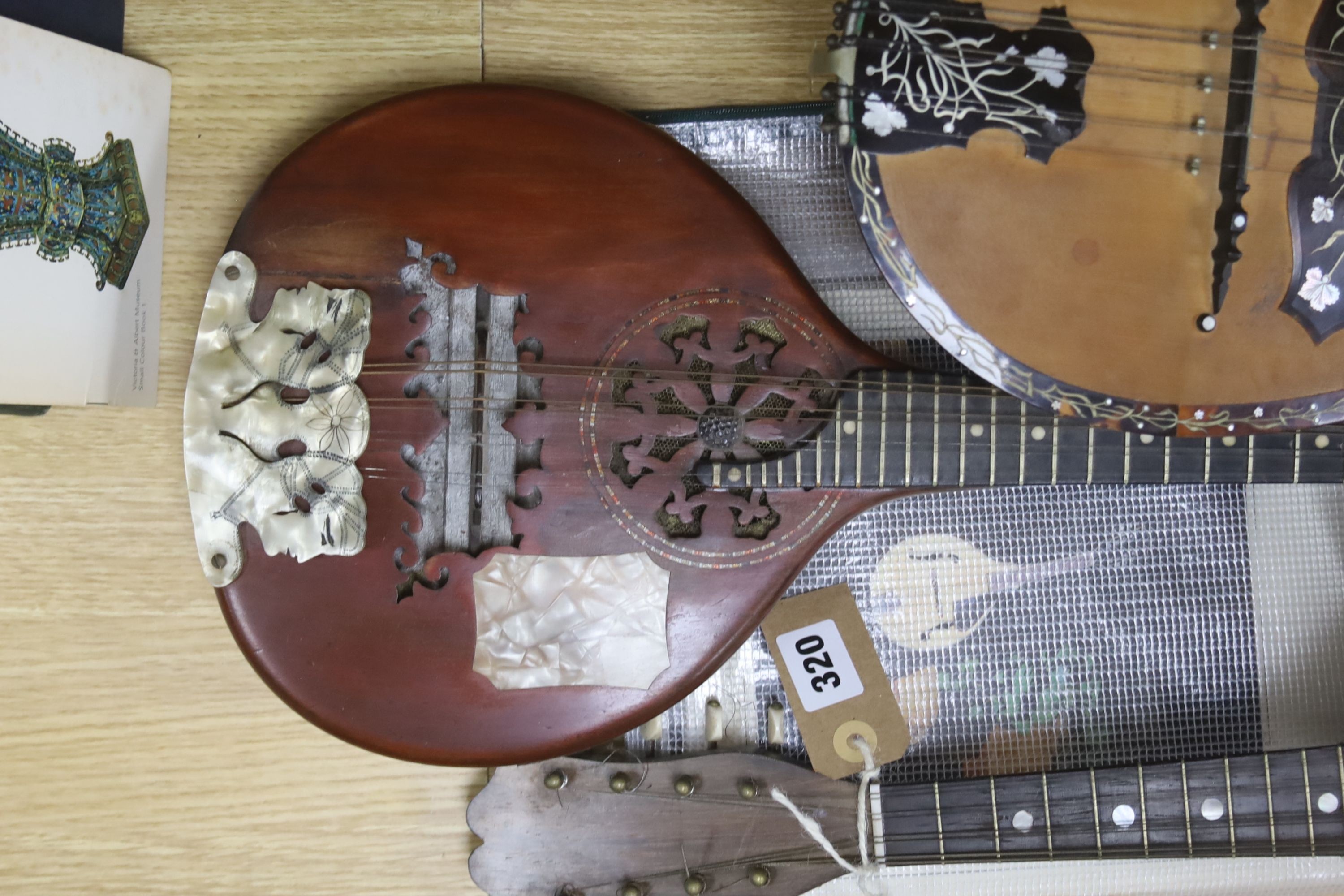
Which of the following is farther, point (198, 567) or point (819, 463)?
point (198, 567)

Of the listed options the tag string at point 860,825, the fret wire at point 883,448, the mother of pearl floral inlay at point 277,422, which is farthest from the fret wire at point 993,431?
the mother of pearl floral inlay at point 277,422

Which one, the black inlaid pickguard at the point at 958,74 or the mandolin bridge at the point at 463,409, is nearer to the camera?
the black inlaid pickguard at the point at 958,74

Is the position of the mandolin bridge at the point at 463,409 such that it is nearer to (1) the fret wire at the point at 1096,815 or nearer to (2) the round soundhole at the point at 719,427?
(2) the round soundhole at the point at 719,427

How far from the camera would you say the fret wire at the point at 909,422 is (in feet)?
3.11

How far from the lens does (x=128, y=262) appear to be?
103 cm

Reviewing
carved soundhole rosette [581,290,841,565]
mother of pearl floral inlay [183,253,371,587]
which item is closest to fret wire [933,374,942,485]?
carved soundhole rosette [581,290,841,565]

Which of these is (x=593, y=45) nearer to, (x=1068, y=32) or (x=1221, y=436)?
(x=1068, y=32)

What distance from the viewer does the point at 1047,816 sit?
1011 millimetres

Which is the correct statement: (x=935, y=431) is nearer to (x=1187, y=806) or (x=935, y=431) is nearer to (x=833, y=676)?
(x=833, y=676)

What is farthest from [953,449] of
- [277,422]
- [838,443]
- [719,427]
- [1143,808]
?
[277,422]

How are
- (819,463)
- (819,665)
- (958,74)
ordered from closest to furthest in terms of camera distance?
(958,74) < (819,463) < (819,665)

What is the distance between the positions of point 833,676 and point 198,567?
0.79 meters

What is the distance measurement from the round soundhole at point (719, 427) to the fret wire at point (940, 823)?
476 mm

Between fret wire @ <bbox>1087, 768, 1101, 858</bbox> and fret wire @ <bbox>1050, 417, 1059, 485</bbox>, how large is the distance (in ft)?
1.17
